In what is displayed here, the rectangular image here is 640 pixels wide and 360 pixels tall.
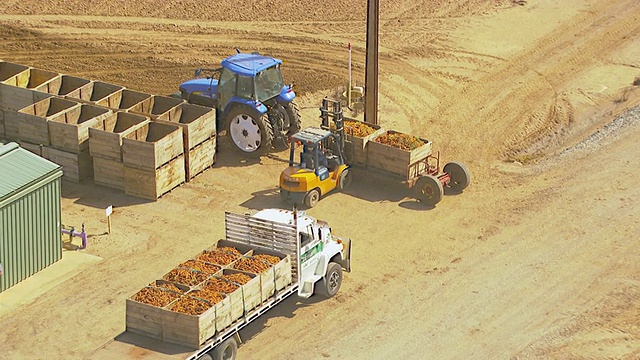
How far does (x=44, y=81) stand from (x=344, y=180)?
10544 mm

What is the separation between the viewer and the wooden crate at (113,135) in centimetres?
3303

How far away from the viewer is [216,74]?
39719 mm

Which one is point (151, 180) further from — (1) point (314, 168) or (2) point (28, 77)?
(2) point (28, 77)

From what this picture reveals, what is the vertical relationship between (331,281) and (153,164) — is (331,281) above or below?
below

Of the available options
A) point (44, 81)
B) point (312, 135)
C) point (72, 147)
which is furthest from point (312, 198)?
point (44, 81)

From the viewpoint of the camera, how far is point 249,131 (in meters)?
35.4

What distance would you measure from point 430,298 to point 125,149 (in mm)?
9465

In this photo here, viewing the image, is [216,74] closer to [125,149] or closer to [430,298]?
[125,149]

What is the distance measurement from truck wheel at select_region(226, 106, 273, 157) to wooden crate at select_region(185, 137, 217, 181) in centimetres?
78

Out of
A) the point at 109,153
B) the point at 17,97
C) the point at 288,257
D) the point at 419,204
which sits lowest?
the point at 419,204

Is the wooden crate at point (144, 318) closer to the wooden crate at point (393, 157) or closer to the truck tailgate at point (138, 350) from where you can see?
the truck tailgate at point (138, 350)

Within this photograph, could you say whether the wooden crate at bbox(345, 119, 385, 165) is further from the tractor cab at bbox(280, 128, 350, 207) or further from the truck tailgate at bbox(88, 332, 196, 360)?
the truck tailgate at bbox(88, 332, 196, 360)

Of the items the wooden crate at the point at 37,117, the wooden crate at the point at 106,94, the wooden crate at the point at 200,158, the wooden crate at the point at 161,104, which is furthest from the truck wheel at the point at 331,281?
the wooden crate at the point at 106,94

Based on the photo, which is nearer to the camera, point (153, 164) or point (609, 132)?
point (153, 164)
